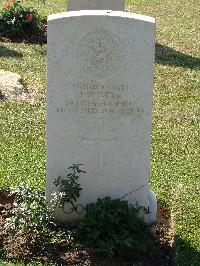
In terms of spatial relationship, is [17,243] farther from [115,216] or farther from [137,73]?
[137,73]

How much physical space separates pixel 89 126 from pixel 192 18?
1098cm

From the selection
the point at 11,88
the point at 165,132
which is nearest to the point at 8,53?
the point at 11,88

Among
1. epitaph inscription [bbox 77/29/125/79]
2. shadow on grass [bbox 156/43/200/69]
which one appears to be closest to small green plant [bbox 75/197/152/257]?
epitaph inscription [bbox 77/29/125/79]

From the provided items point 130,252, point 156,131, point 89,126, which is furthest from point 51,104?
point 156,131

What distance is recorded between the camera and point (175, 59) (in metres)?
12.1

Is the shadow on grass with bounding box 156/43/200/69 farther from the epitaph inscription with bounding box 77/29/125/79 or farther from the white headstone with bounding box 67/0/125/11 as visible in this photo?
the epitaph inscription with bounding box 77/29/125/79

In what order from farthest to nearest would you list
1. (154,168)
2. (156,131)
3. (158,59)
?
(158,59), (156,131), (154,168)

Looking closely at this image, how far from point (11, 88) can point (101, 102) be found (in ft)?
13.6

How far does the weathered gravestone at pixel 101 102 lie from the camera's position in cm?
536

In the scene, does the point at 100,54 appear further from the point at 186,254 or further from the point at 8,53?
the point at 8,53

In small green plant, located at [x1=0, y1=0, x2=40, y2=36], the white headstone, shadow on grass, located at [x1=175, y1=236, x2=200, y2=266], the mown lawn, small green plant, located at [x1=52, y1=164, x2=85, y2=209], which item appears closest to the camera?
shadow on grass, located at [x1=175, y1=236, x2=200, y2=266]

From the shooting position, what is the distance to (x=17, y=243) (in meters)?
5.56

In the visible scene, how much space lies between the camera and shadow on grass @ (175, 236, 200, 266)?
5.48 metres

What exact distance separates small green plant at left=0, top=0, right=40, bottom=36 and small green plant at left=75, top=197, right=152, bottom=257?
25.5ft
